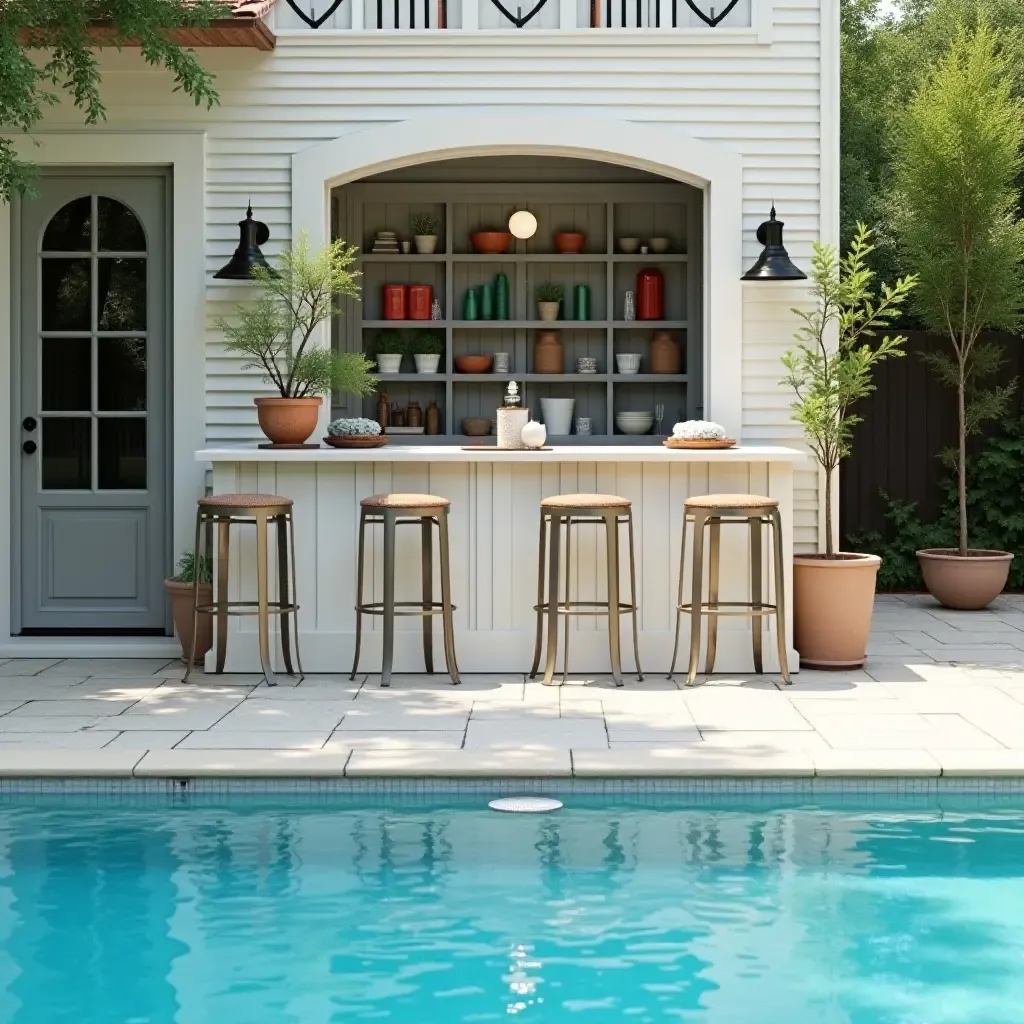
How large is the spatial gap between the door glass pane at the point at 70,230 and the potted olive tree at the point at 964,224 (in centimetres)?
489

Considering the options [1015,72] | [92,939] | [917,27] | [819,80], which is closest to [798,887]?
[92,939]

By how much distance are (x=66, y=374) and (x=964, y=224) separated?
524 cm

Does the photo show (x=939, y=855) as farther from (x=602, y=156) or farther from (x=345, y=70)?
(x=345, y=70)

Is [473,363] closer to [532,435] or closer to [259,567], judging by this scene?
[532,435]

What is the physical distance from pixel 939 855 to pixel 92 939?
2.32m

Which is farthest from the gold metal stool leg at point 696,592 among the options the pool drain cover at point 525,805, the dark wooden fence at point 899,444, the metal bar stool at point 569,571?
the dark wooden fence at point 899,444

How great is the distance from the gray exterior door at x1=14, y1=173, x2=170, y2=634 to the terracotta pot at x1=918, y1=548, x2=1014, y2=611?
458cm

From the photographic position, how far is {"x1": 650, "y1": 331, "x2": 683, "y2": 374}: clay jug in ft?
32.8

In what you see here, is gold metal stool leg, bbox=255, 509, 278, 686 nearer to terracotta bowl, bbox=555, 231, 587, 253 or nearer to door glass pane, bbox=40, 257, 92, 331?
door glass pane, bbox=40, 257, 92, 331

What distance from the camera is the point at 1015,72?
15.1 metres

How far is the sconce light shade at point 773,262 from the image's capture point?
7.62 m

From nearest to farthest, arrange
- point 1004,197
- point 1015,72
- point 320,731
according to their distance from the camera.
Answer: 1. point 320,731
2. point 1004,197
3. point 1015,72

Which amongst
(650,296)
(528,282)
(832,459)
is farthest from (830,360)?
(528,282)

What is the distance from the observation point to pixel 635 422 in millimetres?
9938
